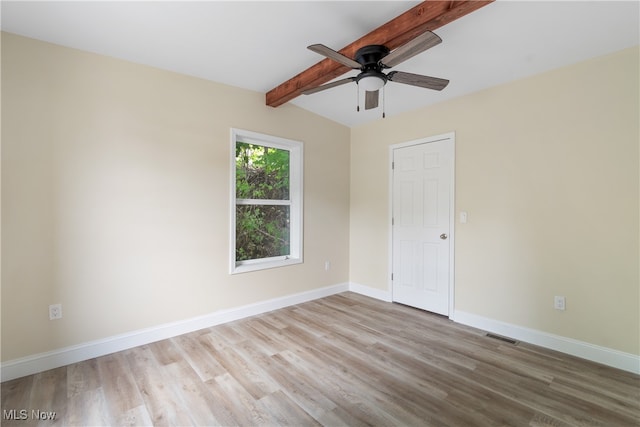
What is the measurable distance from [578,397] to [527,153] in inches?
79.6

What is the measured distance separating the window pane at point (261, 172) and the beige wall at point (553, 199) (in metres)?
1.92

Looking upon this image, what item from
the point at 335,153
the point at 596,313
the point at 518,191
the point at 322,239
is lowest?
the point at 596,313

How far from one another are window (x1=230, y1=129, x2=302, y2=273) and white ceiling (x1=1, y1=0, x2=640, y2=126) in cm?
97

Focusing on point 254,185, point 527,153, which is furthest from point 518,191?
point 254,185

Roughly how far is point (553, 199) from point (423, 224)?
1.32m

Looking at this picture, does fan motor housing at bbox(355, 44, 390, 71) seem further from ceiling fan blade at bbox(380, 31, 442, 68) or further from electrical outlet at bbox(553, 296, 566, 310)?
electrical outlet at bbox(553, 296, 566, 310)

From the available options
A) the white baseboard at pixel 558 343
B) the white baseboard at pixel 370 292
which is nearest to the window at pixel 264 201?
the white baseboard at pixel 370 292

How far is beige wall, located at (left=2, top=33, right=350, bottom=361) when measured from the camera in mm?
2186

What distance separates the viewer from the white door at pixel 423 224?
11.2 ft

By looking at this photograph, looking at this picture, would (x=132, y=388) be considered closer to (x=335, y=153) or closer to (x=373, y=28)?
(x=373, y=28)

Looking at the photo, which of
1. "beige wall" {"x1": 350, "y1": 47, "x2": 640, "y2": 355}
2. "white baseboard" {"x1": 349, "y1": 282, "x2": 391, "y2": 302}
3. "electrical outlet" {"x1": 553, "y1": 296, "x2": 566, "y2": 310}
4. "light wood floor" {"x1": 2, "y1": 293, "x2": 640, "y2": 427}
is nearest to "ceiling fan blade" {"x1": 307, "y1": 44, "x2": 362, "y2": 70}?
"beige wall" {"x1": 350, "y1": 47, "x2": 640, "y2": 355}

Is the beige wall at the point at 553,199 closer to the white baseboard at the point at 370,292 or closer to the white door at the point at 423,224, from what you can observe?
the white door at the point at 423,224

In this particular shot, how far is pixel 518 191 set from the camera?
2854mm

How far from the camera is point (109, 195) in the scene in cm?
254
